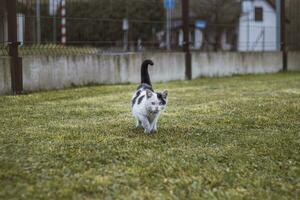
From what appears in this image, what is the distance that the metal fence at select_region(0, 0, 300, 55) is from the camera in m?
12.2

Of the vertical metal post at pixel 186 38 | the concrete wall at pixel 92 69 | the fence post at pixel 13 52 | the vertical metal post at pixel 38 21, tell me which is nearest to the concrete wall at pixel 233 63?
the vertical metal post at pixel 186 38

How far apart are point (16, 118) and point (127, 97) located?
10.9 ft

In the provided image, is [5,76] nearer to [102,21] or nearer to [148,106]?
[102,21]

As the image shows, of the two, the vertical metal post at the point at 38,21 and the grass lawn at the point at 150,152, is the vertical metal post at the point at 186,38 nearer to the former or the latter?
the vertical metal post at the point at 38,21

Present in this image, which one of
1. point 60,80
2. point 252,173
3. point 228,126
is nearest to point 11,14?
point 60,80

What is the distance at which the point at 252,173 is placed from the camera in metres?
4.83

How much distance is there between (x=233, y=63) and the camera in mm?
17672

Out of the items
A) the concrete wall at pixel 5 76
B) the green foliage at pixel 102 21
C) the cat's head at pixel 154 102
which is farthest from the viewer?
the green foliage at pixel 102 21

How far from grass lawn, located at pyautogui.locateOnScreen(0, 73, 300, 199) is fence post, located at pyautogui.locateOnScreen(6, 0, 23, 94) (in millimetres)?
1538

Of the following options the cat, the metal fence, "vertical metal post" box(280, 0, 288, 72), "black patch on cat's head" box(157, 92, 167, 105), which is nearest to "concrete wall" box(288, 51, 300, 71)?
"vertical metal post" box(280, 0, 288, 72)

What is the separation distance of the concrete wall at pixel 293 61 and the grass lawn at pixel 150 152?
38.8 feet

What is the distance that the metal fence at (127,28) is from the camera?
12.2 meters

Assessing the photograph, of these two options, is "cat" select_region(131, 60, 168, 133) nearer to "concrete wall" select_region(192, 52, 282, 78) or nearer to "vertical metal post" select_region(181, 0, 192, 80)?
"vertical metal post" select_region(181, 0, 192, 80)

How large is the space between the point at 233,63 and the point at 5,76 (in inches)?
354
